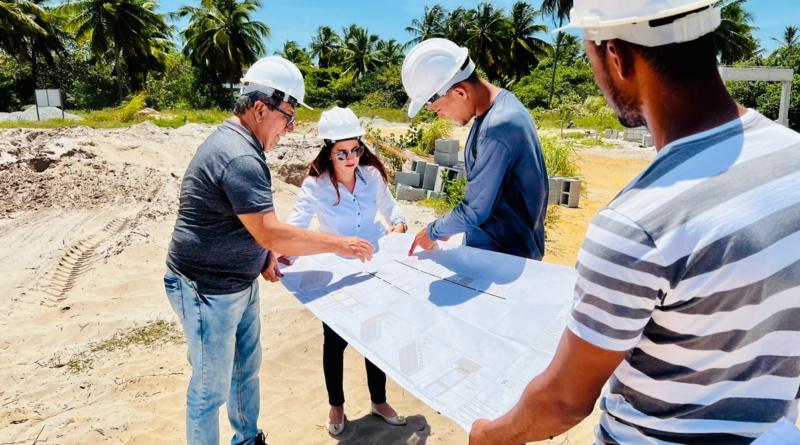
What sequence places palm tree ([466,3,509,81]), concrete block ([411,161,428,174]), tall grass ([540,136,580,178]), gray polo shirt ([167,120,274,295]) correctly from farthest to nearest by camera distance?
1. palm tree ([466,3,509,81])
2. concrete block ([411,161,428,174])
3. tall grass ([540,136,580,178])
4. gray polo shirt ([167,120,274,295])

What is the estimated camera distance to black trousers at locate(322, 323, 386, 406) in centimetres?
296

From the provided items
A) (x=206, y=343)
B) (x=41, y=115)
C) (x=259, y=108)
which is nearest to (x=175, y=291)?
(x=206, y=343)

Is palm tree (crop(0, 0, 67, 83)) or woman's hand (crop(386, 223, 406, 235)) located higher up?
palm tree (crop(0, 0, 67, 83))

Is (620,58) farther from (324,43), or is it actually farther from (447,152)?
(324,43)

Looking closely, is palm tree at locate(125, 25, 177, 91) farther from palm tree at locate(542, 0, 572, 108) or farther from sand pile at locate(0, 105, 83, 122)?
palm tree at locate(542, 0, 572, 108)

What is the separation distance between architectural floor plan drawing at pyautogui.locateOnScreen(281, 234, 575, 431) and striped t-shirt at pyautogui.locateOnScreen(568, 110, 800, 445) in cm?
70

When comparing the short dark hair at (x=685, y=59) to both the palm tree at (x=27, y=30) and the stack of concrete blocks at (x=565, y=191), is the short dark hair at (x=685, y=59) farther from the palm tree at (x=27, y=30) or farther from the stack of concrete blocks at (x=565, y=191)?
the palm tree at (x=27, y=30)

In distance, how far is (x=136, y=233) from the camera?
6.89 meters

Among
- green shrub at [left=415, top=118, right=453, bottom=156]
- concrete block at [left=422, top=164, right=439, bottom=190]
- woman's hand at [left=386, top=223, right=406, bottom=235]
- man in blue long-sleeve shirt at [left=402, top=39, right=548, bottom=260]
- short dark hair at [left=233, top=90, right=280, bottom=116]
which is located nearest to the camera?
man in blue long-sleeve shirt at [left=402, top=39, right=548, bottom=260]

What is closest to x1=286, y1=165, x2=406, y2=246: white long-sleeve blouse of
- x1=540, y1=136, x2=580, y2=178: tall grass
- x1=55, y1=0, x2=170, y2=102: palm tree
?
x1=540, y1=136, x2=580, y2=178: tall grass

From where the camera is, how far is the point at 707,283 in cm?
81

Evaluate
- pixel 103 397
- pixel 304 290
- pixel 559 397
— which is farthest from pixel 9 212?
pixel 559 397

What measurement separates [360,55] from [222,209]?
160ft

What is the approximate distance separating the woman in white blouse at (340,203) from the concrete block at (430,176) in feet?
22.0
